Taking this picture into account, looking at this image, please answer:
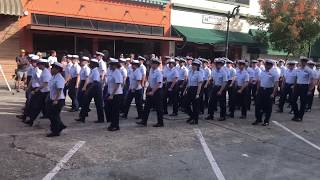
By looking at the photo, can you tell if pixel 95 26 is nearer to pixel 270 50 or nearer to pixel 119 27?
pixel 119 27

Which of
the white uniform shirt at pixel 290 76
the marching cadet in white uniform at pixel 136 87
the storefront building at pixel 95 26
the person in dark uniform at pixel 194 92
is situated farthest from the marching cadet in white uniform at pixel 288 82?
the storefront building at pixel 95 26

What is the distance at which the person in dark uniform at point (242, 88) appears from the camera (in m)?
13.3

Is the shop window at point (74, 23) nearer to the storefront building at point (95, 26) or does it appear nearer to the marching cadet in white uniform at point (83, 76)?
the storefront building at point (95, 26)

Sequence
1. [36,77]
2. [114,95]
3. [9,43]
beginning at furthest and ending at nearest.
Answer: [9,43] < [36,77] < [114,95]

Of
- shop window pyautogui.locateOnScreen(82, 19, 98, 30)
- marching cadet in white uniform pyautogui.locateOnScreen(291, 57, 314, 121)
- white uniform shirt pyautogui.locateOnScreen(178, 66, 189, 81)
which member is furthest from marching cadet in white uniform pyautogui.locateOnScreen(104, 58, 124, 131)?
shop window pyautogui.locateOnScreen(82, 19, 98, 30)

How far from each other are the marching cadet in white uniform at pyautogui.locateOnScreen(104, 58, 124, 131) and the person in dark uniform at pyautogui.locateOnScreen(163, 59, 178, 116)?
288 cm

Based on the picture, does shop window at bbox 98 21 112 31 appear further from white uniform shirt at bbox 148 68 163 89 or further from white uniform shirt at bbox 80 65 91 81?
white uniform shirt at bbox 148 68 163 89

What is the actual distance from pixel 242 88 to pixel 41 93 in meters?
6.45

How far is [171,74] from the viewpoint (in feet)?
44.3

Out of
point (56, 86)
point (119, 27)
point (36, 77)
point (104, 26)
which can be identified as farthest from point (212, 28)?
point (56, 86)

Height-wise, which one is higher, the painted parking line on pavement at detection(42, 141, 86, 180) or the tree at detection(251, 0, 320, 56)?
the tree at detection(251, 0, 320, 56)

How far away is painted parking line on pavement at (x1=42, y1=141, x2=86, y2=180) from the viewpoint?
259 inches

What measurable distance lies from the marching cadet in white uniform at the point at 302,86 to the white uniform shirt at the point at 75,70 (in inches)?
265

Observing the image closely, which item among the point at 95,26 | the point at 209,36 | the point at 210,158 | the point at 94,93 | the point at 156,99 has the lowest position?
the point at 210,158
